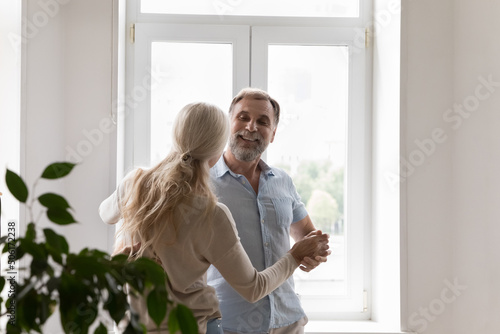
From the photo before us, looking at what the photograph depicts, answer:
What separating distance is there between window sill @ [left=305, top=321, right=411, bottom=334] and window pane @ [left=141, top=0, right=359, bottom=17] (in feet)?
4.84

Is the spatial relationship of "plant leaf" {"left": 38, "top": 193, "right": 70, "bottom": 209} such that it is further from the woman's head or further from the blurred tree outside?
the blurred tree outside

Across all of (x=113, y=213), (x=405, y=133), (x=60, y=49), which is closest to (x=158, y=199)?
(x=113, y=213)

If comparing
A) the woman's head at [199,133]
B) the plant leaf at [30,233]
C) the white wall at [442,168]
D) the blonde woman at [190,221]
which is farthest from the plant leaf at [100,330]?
the white wall at [442,168]

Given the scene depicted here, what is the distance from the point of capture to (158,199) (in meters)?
1.63

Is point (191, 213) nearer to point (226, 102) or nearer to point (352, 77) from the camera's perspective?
point (226, 102)

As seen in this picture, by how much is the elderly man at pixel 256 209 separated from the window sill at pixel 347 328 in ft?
1.38

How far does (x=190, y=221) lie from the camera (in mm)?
1624

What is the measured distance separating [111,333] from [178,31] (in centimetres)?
139

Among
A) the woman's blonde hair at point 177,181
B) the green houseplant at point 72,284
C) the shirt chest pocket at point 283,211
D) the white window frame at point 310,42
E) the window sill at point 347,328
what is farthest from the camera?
the white window frame at point 310,42

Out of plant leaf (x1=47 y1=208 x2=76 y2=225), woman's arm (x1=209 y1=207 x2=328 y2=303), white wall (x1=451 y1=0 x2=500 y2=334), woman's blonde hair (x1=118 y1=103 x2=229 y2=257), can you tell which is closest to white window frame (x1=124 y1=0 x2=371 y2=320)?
white wall (x1=451 y1=0 x2=500 y2=334)

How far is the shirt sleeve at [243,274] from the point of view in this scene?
1654mm

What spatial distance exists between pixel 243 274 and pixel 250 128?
68 centimetres

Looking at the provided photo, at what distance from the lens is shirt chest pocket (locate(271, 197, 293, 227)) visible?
2.18m

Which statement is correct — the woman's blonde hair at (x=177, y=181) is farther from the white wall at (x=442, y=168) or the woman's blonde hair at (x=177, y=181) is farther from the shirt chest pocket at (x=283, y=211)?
Answer: the white wall at (x=442, y=168)
